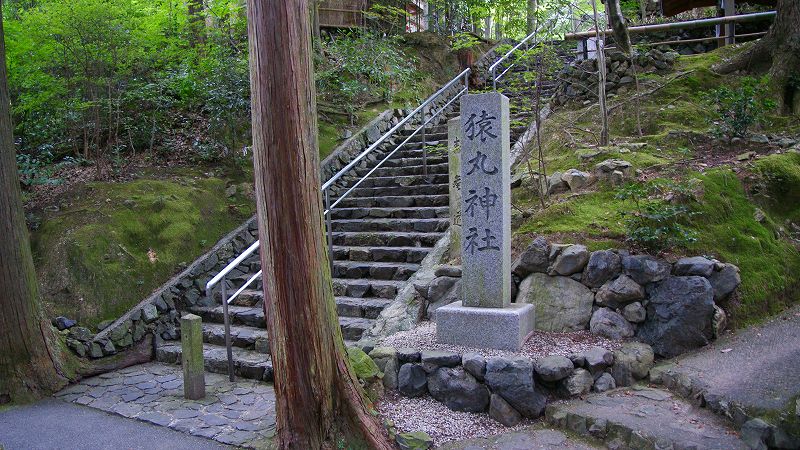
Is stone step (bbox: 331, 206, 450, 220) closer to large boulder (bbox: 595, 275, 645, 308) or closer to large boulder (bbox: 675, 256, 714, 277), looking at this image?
large boulder (bbox: 595, 275, 645, 308)

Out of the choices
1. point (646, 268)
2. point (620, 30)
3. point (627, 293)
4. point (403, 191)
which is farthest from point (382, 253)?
point (620, 30)

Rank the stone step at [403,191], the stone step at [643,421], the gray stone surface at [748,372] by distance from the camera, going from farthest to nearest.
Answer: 1. the stone step at [403,191]
2. the gray stone surface at [748,372]
3. the stone step at [643,421]

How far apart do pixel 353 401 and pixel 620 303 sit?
2.46 metres

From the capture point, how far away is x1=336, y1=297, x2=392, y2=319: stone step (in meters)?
6.14

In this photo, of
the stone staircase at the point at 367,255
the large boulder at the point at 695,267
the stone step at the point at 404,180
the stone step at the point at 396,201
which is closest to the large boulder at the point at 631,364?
the large boulder at the point at 695,267

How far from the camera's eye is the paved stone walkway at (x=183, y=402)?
4.59 m

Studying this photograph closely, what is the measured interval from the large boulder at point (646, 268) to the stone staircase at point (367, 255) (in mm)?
2507

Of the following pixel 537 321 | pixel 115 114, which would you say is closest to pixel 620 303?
pixel 537 321

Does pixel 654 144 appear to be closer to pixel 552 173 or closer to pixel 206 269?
pixel 552 173

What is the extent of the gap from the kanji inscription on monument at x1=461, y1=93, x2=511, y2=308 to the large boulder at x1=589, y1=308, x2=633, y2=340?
2.55 ft

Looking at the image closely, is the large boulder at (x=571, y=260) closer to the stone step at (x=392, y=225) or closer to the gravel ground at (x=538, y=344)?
the gravel ground at (x=538, y=344)

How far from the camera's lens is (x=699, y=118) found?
25.7ft

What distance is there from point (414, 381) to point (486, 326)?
0.77 metres

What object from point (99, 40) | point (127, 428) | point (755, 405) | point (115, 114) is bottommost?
point (127, 428)
